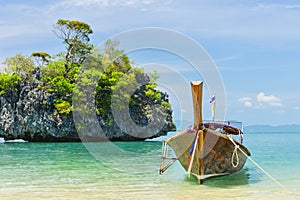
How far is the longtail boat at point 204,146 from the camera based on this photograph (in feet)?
38.4

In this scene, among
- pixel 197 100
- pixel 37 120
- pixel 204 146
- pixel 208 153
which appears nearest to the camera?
pixel 197 100

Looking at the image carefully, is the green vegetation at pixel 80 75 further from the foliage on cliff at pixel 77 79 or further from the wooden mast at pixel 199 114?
the wooden mast at pixel 199 114

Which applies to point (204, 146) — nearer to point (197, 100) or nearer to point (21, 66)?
point (197, 100)

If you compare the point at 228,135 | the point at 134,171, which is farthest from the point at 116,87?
the point at 228,135

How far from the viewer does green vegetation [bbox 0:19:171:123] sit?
4122 cm

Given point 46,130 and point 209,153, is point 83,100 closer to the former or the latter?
point 46,130

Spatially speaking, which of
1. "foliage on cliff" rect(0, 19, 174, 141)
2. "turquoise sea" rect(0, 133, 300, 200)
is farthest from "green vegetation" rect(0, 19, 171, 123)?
"turquoise sea" rect(0, 133, 300, 200)

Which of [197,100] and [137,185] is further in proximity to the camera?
[137,185]

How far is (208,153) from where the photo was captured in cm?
1213

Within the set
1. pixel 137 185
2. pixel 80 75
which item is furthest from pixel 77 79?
pixel 137 185

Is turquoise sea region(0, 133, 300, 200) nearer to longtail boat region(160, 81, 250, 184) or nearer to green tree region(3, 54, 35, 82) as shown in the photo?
longtail boat region(160, 81, 250, 184)

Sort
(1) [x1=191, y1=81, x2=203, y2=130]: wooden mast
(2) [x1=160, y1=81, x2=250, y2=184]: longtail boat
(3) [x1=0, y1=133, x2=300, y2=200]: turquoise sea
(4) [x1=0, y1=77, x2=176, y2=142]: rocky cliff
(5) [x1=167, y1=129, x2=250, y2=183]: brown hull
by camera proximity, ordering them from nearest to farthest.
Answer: (3) [x1=0, y1=133, x2=300, y2=200]: turquoise sea, (1) [x1=191, y1=81, x2=203, y2=130]: wooden mast, (2) [x1=160, y1=81, x2=250, y2=184]: longtail boat, (5) [x1=167, y1=129, x2=250, y2=183]: brown hull, (4) [x1=0, y1=77, x2=176, y2=142]: rocky cliff

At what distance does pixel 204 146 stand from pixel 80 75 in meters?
31.0

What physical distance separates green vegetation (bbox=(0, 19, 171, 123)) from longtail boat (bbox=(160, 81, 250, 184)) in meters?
29.0
